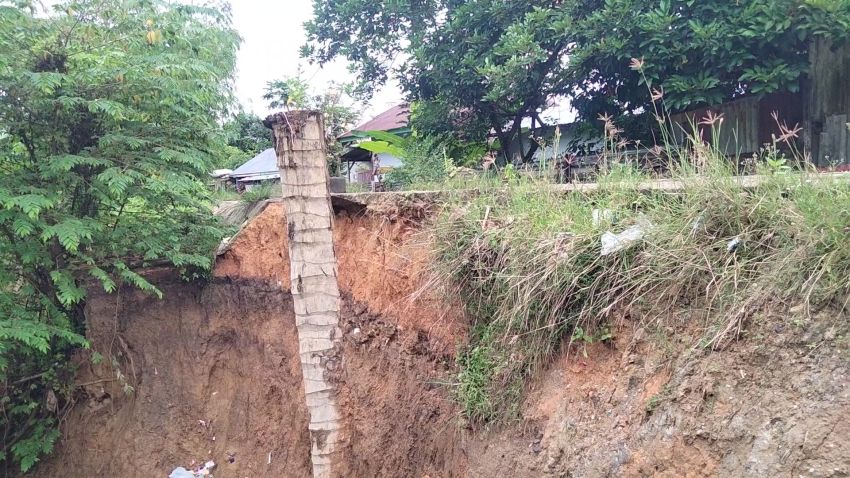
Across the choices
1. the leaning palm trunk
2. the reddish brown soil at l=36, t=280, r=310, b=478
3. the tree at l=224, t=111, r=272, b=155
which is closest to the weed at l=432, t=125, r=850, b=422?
the leaning palm trunk

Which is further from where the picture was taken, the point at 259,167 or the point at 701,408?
the point at 259,167

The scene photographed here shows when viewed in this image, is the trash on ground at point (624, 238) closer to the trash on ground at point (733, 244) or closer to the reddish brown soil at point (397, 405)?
the trash on ground at point (733, 244)

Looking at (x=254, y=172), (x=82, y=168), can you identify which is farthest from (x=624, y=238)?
(x=254, y=172)

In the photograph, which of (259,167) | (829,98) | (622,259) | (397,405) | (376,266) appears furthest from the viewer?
(259,167)

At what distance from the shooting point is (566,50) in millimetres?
6953

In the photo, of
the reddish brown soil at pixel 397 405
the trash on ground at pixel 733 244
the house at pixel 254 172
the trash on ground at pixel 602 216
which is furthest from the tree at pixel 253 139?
the trash on ground at pixel 733 244

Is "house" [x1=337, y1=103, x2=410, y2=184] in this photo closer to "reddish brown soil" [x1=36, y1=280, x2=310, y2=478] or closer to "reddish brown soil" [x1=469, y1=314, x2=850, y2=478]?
"reddish brown soil" [x1=36, y1=280, x2=310, y2=478]

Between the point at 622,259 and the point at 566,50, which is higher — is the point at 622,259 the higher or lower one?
the lower one

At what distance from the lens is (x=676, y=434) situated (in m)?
2.27

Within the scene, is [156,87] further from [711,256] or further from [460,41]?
[711,256]

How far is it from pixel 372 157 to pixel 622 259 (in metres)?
8.43

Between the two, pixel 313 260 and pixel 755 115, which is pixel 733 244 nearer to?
pixel 313 260

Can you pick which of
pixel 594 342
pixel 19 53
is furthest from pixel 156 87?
pixel 594 342

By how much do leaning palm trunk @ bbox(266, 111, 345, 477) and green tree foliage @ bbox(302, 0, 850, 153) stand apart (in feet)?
13.5
